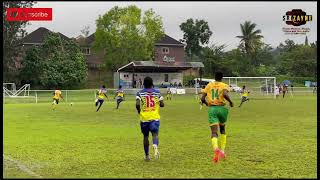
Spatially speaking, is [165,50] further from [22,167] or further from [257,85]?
[22,167]

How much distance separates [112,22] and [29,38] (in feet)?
53.5

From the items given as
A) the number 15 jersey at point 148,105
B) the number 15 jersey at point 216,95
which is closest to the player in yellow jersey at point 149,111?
the number 15 jersey at point 148,105

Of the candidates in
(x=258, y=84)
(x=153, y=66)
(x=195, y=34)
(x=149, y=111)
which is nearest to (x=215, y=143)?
(x=149, y=111)

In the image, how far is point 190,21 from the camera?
96.8m

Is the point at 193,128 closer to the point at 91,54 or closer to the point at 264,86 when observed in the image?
the point at 264,86

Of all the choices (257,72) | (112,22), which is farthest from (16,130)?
(257,72)

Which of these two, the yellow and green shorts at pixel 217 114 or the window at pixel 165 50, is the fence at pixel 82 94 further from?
the yellow and green shorts at pixel 217 114

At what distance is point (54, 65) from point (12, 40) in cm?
660

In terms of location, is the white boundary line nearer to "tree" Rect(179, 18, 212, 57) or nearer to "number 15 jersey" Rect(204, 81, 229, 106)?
"number 15 jersey" Rect(204, 81, 229, 106)

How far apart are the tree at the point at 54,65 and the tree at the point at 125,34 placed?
5.02 metres

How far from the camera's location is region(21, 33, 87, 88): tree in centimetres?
6244

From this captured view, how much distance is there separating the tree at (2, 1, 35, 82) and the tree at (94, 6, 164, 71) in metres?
10.8

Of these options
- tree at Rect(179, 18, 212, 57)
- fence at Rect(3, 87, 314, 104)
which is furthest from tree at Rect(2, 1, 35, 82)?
tree at Rect(179, 18, 212, 57)

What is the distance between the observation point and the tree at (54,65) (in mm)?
62438
